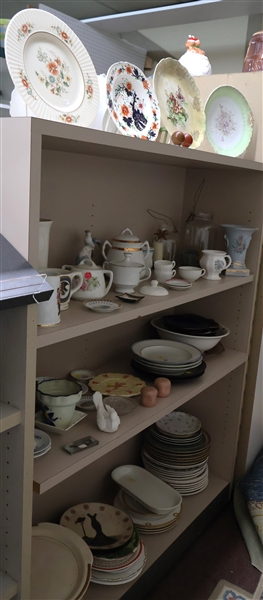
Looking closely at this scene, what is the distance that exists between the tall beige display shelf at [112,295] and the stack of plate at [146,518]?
28 millimetres

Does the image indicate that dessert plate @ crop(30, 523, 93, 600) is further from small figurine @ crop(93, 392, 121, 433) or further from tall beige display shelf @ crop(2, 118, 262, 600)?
small figurine @ crop(93, 392, 121, 433)

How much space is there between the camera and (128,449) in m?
1.89

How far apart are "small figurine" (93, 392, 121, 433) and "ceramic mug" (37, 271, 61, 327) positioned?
0.33 m

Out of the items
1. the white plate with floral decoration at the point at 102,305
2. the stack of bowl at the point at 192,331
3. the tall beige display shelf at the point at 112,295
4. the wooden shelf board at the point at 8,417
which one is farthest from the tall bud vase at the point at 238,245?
the wooden shelf board at the point at 8,417

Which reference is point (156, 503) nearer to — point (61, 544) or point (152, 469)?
point (152, 469)

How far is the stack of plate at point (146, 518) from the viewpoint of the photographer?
5.30 feet

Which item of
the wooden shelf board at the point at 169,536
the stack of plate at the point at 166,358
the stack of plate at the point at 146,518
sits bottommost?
the wooden shelf board at the point at 169,536

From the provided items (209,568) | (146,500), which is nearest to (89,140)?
(146,500)

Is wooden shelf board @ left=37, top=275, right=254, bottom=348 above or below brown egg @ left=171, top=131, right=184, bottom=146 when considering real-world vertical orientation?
below

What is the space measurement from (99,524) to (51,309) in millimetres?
865

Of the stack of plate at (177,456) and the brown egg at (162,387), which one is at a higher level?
the brown egg at (162,387)

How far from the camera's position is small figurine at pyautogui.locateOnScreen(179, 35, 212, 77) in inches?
69.1

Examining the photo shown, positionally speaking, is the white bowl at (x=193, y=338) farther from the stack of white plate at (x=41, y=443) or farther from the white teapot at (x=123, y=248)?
the stack of white plate at (x=41, y=443)

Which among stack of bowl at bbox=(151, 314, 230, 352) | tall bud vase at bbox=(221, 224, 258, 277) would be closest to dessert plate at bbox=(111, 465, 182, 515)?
stack of bowl at bbox=(151, 314, 230, 352)
